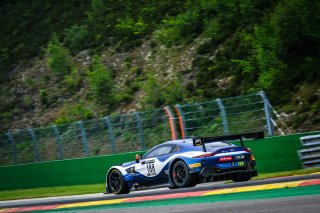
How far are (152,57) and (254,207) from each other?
24.2m

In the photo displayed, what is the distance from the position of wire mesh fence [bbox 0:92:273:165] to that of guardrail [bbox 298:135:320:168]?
154cm

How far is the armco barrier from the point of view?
18.2 meters

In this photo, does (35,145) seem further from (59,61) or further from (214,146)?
(59,61)

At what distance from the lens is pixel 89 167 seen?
2372 centimetres

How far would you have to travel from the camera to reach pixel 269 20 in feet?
90.4

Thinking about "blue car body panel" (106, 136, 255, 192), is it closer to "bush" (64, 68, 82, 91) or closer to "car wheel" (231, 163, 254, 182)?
"car wheel" (231, 163, 254, 182)

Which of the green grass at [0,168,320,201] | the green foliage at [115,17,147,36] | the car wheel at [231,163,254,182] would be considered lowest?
the car wheel at [231,163,254,182]

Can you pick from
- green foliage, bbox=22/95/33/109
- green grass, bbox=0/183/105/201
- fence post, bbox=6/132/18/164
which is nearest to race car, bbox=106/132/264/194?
green grass, bbox=0/183/105/201

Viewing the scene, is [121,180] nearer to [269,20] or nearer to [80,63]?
[269,20]

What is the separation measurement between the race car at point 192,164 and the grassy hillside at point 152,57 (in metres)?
8.51

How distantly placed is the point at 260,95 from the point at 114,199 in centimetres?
619

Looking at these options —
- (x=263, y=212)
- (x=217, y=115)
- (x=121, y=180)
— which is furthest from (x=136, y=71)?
(x=263, y=212)

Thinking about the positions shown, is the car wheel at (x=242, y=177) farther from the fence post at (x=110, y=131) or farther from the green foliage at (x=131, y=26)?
the green foliage at (x=131, y=26)

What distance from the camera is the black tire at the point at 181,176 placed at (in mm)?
14672
